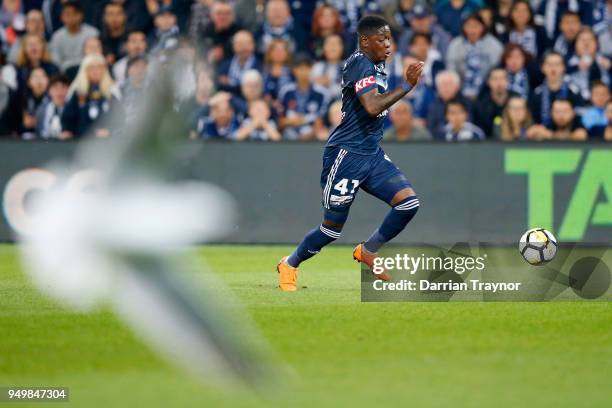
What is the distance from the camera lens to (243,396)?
6707mm

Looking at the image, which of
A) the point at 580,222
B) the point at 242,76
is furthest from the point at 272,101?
the point at 580,222

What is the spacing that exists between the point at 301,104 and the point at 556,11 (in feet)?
14.3

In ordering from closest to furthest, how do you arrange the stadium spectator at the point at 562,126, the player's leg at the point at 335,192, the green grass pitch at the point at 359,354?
the green grass pitch at the point at 359,354
the player's leg at the point at 335,192
the stadium spectator at the point at 562,126

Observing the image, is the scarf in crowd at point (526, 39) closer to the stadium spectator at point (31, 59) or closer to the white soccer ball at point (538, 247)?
the stadium spectator at point (31, 59)

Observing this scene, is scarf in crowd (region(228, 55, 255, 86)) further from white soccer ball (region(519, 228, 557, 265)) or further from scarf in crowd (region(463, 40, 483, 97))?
white soccer ball (region(519, 228, 557, 265))

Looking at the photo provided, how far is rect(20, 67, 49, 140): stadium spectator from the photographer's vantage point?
59.1 feet

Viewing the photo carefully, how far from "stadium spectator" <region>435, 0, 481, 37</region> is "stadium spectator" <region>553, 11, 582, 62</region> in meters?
1.42

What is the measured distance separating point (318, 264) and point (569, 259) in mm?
4027

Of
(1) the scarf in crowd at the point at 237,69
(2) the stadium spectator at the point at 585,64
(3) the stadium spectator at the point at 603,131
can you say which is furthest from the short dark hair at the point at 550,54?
(1) the scarf in crowd at the point at 237,69

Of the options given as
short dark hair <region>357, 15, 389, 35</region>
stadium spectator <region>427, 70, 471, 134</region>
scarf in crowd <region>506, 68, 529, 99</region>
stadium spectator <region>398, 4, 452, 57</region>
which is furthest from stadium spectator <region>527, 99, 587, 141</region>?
short dark hair <region>357, 15, 389, 35</region>

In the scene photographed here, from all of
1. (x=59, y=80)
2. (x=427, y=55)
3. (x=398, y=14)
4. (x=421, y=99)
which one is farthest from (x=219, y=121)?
(x=398, y=14)

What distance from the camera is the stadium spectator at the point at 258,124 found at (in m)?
17.6

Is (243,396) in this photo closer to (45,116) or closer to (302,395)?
(302,395)

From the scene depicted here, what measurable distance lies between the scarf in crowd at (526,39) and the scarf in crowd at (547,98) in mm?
1042
